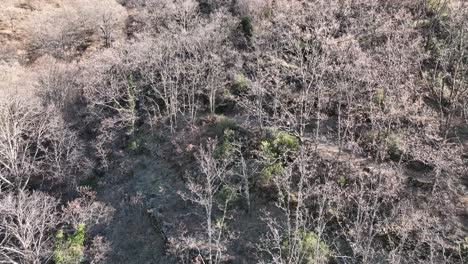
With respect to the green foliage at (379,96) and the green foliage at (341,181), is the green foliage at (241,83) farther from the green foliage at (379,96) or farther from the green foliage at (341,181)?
the green foliage at (341,181)

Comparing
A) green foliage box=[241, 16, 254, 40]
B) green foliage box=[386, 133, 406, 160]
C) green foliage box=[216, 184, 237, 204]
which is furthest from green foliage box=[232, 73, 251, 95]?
green foliage box=[386, 133, 406, 160]

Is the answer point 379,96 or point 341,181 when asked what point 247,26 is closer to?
point 379,96

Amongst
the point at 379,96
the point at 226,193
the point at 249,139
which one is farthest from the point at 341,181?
the point at 249,139

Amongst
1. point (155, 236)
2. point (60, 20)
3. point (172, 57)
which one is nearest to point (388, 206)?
point (155, 236)

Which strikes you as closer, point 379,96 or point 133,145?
point 379,96

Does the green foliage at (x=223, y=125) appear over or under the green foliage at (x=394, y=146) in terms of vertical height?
under

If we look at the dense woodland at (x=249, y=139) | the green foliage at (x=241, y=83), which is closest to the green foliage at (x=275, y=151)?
the dense woodland at (x=249, y=139)
